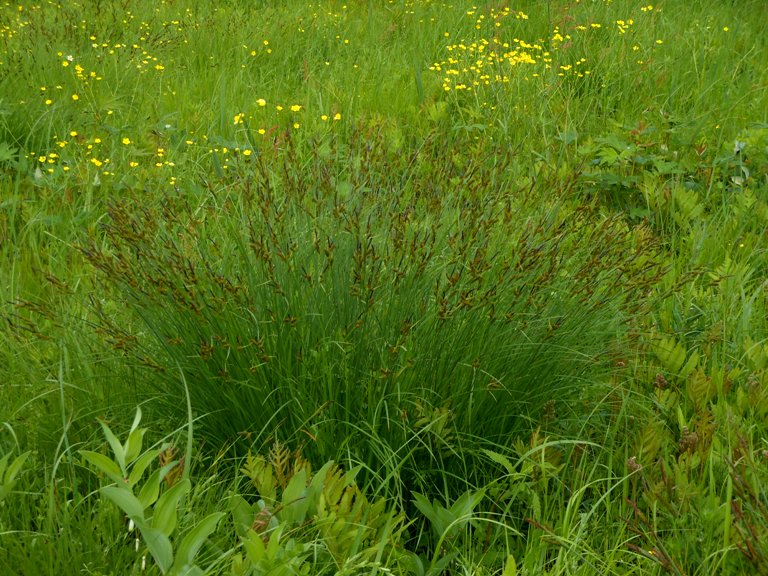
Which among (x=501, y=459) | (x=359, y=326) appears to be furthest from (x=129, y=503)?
(x=501, y=459)

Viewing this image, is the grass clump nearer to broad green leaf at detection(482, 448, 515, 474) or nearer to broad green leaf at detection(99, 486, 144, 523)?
broad green leaf at detection(482, 448, 515, 474)

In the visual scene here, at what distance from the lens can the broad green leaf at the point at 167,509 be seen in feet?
4.75

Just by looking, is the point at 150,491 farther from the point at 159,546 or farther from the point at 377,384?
the point at 377,384

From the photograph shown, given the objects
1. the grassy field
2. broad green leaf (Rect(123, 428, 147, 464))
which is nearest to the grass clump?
the grassy field

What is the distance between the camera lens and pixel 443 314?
2074 millimetres

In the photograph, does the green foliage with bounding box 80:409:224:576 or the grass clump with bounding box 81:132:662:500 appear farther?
the grass clump with bounding box 81:132:662:500

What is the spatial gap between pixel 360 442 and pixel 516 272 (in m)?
0.58

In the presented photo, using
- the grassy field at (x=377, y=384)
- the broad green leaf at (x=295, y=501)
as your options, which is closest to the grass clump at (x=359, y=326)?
the grassy field at (x=377, y=384)

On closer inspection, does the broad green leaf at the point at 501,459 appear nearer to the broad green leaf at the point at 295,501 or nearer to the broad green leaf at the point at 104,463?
the broad green leaf at the point at 295,501

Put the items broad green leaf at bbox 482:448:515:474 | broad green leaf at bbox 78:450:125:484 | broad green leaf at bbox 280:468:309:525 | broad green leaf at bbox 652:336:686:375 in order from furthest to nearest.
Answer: broad green leaf at bbox 652:336:686:375 → broad green leaf at bbox 482:448:515:474 → broad green leaf at bbox 280:468:309:525 → broad green leaf at bbox 78:450:125:484

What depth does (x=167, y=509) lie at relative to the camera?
4.75 ft

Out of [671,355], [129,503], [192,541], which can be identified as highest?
[129,503]

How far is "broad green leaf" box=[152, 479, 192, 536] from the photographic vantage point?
1.45m

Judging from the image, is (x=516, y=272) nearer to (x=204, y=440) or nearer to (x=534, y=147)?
(x=204, y=440)
